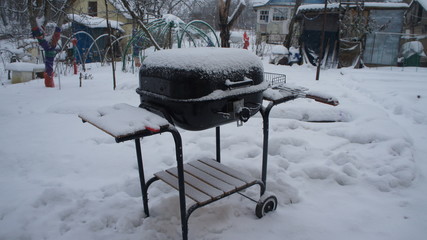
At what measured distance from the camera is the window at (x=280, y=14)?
29.9 metres

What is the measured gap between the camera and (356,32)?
11547mm

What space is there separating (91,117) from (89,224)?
1046 millimetres

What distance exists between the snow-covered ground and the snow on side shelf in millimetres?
998

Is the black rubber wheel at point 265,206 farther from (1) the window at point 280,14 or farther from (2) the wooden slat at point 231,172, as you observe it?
(1) the window at point 280,14

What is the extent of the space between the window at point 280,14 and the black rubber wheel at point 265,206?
99.3 feet

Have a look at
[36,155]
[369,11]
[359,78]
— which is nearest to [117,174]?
[36,155]

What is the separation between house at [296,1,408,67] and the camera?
11398 mm

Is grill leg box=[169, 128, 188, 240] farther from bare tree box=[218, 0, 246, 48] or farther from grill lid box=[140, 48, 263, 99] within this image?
bare tree box=[218, 0, 246, 48]

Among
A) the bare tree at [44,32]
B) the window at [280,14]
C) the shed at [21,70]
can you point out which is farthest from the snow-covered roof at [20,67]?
the window at [280,14]

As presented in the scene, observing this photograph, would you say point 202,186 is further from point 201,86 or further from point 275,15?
point 275,15

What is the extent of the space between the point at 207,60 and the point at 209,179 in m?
1.06

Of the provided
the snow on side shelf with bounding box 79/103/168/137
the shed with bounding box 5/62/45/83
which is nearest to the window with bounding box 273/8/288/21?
the shed with bounding box 5/62/45/83

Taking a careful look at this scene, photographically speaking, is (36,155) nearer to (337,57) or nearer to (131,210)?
(131,210)

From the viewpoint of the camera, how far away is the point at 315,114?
15.7 ft
